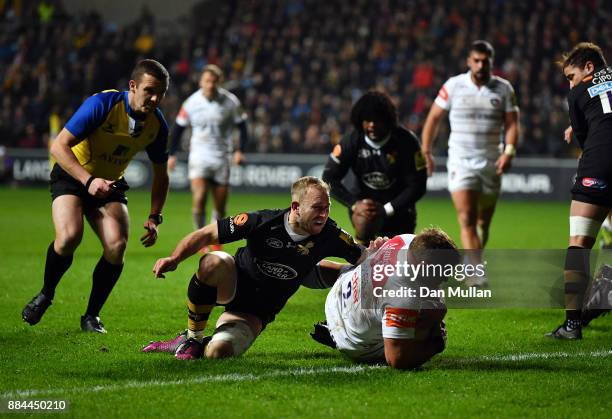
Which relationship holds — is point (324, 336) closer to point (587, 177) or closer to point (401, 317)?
point (401, 317)

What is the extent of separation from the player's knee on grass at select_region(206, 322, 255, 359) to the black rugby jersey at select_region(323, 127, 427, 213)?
266 cm

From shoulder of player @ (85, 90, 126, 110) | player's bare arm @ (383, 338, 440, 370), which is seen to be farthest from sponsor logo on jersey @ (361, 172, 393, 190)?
player's bare arm @ (383, 338, 440, 370)

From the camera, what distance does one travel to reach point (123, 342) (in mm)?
6770

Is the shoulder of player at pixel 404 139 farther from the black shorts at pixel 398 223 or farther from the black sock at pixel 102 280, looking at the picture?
the black sock at pixel 102 280

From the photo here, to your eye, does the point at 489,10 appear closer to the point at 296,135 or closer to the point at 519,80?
the point at 519,80

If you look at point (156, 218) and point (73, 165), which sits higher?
point (73, 165)

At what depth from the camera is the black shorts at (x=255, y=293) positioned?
20.7 feet

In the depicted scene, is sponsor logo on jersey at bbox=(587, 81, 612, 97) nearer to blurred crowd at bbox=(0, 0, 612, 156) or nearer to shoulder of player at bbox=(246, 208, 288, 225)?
shoulder of player at bbox=(246, 208, 288, 225)

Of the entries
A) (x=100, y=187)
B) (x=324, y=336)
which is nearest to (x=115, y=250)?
(x=100, y=187)

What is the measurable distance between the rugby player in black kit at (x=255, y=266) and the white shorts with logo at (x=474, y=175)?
13.5 ft

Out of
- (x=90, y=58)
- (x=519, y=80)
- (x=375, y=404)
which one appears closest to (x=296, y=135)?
(x=519, y=80)

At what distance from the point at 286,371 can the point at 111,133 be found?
2503 millimetres

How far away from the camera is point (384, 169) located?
875 cm

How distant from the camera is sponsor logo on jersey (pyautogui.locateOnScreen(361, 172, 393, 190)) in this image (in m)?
8.80
